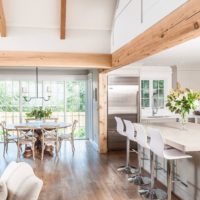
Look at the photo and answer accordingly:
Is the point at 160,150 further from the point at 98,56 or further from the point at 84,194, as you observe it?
the point at 98,56

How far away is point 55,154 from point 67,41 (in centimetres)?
292

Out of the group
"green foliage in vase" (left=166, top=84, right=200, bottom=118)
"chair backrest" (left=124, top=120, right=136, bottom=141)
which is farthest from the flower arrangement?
"chair backrest" (left=124, top=120, right=136, bottom=141)

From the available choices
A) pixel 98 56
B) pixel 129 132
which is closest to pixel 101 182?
pixel 129 132

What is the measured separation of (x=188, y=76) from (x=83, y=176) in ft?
15.6

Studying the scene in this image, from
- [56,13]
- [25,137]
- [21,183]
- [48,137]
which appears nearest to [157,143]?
[21,183]

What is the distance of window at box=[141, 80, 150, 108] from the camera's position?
341 inches

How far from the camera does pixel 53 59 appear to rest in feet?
22.3

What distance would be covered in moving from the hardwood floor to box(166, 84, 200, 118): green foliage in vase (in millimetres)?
1503

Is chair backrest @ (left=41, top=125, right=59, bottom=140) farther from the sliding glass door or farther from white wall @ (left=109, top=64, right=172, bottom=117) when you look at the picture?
white wall @ (left=109, top=64, right=172, bottom=117)

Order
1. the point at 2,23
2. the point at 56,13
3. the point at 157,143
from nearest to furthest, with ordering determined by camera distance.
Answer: the point at 157,143 → the point at 2,23 → the point at 56,13

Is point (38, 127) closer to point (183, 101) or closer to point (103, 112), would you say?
point (103, 112)

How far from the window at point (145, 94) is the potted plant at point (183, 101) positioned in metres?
3.70

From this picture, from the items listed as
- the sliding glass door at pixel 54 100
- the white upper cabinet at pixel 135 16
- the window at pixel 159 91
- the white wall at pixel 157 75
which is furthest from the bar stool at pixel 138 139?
the sliding glass door at pixel 54 100

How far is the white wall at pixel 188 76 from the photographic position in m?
8.70
